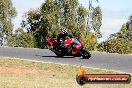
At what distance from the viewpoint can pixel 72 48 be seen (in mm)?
21531

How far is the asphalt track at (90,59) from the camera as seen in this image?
66.3 feet

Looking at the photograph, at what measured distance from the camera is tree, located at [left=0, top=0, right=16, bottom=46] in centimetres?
7150

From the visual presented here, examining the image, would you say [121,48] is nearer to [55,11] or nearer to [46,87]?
[55,11]

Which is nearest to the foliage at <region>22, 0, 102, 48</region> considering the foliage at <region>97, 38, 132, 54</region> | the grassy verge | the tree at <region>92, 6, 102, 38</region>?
the tree at <region>92, 6, 102, 38</region>

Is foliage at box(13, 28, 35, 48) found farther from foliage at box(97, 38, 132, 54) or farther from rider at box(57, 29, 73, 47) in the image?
rider at box(57, 29, 73, 47)

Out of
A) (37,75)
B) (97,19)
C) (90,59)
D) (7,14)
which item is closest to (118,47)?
(97,19)

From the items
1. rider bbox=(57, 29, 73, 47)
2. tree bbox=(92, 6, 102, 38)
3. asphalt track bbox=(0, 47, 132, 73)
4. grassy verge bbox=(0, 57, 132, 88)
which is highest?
tree bbox=(92, 6, 102, 38)

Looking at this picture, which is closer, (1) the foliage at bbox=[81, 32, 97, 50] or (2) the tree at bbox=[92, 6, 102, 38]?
(1) the foliage at bbox=[81, 32, 97, 50]

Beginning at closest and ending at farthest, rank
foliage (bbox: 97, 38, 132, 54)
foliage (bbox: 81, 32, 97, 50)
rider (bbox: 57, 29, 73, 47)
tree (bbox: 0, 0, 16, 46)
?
1. rider (bbox: 57, 29, 73, 47)
2. foliage (bbox: 97, 38, 132, 54)
3. foliage (bbox: 81, 32, 97, 50)
4. tree (bbox: 0, 0, 16, 46)

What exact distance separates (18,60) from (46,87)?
24.0 feet

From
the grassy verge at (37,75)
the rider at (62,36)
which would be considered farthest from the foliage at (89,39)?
the grassy verge at (37,75)

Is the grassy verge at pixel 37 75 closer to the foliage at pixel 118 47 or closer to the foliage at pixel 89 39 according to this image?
the foliage at pixel 118 47

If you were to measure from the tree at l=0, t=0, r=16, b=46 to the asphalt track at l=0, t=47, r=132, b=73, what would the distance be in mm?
46404

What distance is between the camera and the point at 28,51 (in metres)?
25.3
